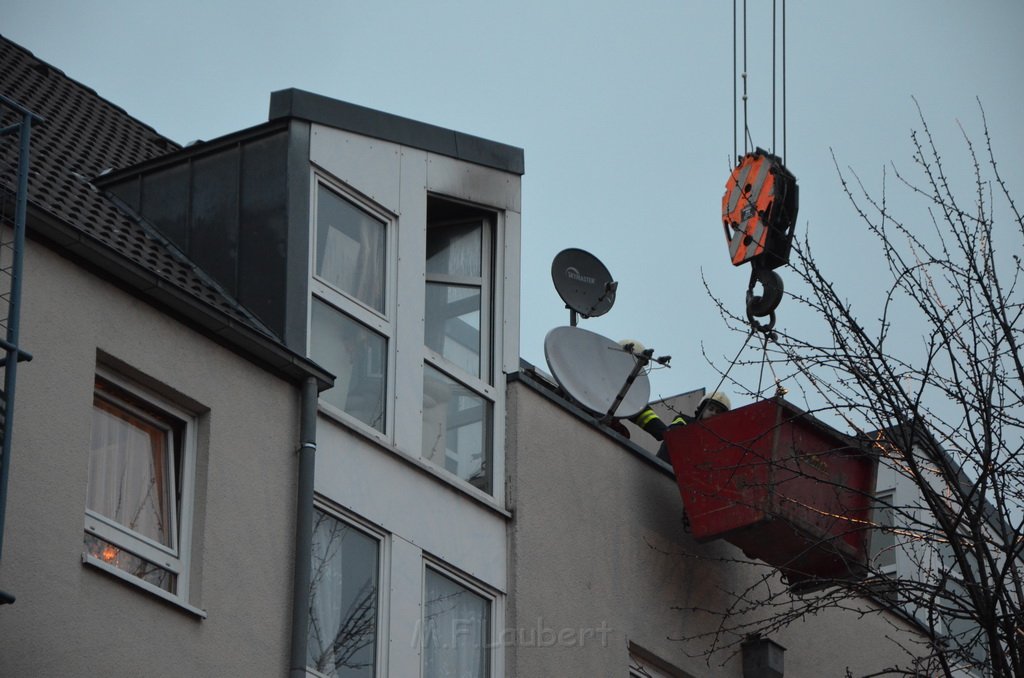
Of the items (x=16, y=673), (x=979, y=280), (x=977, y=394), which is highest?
(x=979, y=280)

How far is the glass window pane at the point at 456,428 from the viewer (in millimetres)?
14547

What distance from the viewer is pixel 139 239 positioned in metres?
13.9

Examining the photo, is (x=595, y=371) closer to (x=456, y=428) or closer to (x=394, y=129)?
(x=456, y=428)

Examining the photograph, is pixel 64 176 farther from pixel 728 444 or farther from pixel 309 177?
pixel 728 444

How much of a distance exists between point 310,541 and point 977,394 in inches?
176

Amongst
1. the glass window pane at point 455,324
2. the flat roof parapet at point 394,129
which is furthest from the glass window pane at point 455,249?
the flat roof parapet at point 394,129

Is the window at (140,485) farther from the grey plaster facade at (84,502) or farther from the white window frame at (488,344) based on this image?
the white window frame at (488,344)

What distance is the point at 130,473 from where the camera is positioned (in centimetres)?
1150

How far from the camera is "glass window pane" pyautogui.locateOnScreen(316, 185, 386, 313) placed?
14180 mm

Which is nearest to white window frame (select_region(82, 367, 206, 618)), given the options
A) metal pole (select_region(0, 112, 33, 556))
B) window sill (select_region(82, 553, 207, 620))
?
window sill (select_region(82, 553, 207, 620))

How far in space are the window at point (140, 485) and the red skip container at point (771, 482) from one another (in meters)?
5.35

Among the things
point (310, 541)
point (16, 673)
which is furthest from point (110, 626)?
point (310, 541)

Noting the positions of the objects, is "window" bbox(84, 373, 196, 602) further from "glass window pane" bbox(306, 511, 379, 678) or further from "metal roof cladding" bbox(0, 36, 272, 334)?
"glass window pane" bbox(306, 511, 379, 678)

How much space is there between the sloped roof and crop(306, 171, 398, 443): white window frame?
2.17ft
